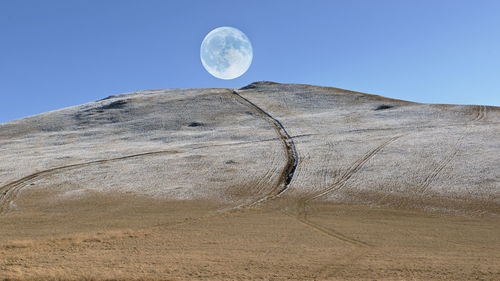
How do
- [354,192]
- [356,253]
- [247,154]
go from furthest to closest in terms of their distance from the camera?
[247,154]
[354,192]
[356,253]

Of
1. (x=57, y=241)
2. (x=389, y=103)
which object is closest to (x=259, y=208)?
(x=57, y=241)

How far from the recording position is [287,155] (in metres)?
33.1

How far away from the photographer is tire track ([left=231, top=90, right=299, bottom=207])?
24672 millimetres

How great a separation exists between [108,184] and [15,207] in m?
5.87

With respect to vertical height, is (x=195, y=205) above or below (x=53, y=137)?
below

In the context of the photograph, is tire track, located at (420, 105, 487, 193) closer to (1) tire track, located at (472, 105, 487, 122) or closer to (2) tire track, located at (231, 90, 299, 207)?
(1) tire track, located at (472, 105, 487, 122)

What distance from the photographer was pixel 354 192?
24250 mm

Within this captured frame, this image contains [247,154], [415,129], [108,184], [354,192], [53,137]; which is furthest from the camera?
[53,137]

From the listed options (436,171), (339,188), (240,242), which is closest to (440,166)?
(436,171)

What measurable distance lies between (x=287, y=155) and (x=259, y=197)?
9860 mm

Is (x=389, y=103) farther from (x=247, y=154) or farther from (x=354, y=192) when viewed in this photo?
(x=354, y=192)

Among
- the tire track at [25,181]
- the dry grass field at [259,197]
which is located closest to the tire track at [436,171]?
the dry grass field at [259,197]

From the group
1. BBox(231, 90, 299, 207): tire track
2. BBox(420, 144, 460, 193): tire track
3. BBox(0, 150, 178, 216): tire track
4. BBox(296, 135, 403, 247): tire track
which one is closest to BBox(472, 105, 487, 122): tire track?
BBox(296, 135, 403, 247): tire track

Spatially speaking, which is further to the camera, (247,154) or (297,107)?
(297,107)
